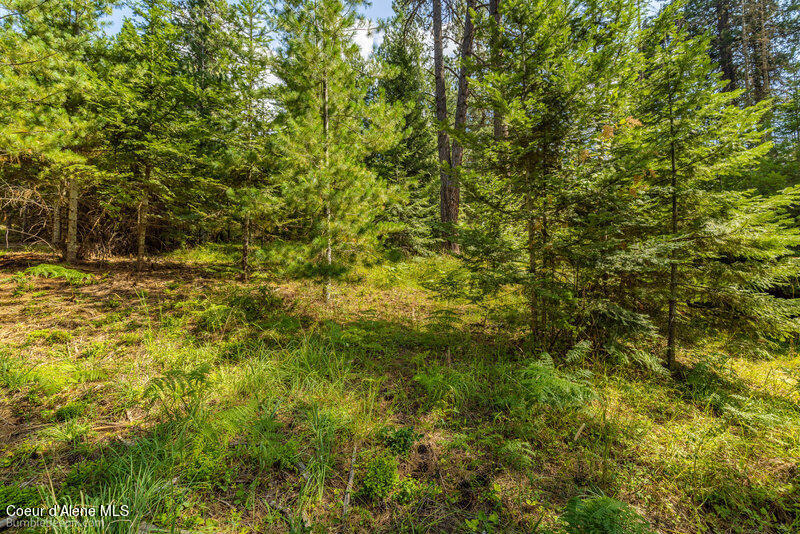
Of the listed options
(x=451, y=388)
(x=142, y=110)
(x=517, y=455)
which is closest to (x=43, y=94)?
(x=142, y=110)

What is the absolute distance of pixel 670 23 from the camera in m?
3.69

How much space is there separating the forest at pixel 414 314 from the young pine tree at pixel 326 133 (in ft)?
0.19

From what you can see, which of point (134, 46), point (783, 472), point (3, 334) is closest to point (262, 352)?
Answer: point (3, 334)

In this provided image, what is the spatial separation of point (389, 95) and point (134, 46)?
8.70m

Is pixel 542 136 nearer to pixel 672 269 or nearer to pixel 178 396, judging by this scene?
pixel 672 269

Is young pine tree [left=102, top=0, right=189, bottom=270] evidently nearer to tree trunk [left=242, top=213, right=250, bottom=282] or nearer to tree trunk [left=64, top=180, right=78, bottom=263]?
tree trunk [left=64, top=180, right=78, bottom=263]

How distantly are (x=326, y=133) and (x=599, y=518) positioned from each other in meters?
6.26

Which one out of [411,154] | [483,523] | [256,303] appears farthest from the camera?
[411,154]

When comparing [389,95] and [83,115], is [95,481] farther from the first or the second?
[389,95]

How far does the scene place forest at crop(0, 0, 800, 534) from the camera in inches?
81.5

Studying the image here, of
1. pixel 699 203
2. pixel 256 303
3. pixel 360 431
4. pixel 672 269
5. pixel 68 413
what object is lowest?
pixel 360 431

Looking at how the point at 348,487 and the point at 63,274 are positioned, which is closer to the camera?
the point at 348,487

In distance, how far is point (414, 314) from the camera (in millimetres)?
5695

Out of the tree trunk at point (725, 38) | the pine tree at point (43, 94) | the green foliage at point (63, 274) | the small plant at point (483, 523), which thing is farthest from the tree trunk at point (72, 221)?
the tree trunk at point (725, 38)
